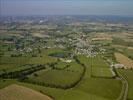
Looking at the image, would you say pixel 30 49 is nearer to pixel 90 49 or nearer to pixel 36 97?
pixel 90 49

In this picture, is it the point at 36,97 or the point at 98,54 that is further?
the point at 98,54

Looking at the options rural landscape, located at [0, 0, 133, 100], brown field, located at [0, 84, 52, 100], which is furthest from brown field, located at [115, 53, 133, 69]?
brown field, located at [0, 84, 52, 100]

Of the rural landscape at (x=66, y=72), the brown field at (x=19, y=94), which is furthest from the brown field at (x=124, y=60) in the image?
the brown field at (x=19, y=94)

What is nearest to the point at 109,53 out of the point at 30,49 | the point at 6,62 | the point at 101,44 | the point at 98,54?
the point at 98,54

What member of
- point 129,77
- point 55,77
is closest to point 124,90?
point 129,77

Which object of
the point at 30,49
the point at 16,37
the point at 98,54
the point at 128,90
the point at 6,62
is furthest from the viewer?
the point at 16,37

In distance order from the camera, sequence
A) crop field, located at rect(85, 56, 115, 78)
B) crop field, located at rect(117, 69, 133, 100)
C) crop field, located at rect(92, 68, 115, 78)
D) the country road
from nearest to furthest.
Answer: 1. the country road
2. crop field, located at rect(117, 69, 133, 100)
3. crop field, located at rect(92, 68, 115, 78)
4. crop field, located at rect(85, 56, 115, 78)

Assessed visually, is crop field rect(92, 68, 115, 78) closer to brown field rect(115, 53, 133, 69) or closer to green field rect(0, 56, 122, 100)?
green field rect(0, 56, 122, 100)
